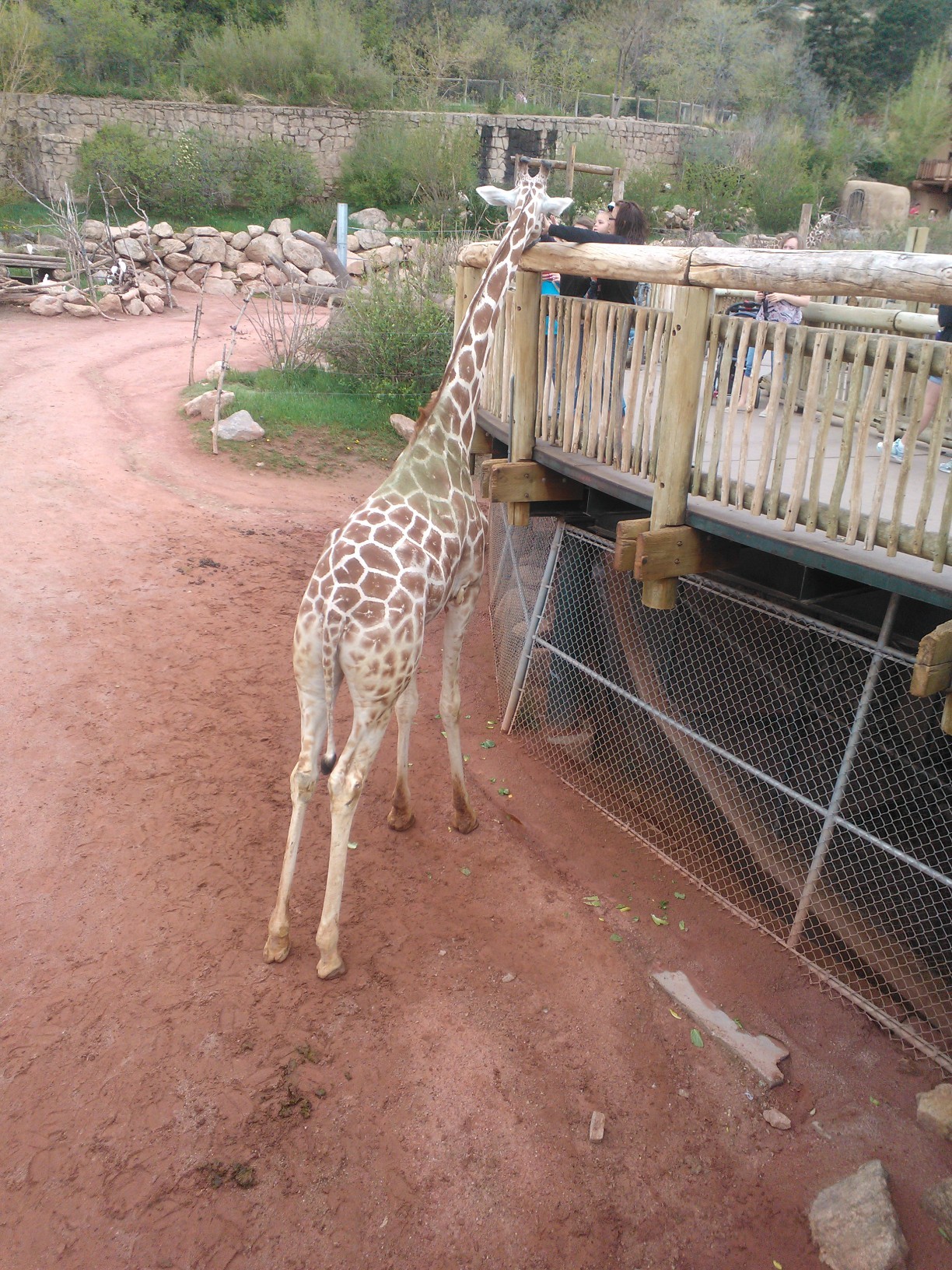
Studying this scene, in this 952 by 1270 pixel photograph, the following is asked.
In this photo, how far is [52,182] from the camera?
24.3 m

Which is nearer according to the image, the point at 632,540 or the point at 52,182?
the point at 632,540

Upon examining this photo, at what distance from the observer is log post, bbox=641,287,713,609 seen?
4383 millimetres

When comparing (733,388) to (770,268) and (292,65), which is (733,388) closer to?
(770,268)

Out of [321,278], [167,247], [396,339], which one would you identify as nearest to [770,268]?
[396,339]

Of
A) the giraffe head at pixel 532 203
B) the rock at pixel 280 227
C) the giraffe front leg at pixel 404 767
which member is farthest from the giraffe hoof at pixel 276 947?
the rock at pixel 280 227

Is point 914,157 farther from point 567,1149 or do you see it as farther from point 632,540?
point 567,1149

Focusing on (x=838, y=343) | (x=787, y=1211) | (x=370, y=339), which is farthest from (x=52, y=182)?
(x=787, y=1211)

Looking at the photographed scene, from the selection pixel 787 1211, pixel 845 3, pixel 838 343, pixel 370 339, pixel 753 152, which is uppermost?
pixel 845 3

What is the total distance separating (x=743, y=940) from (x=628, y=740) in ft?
6.73

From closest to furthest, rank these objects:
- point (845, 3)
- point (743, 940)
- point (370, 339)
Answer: point (743, 940), point (370, 339), point (845, 3)

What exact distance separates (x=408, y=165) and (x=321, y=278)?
263 inches

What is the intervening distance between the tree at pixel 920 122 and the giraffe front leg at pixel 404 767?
104 feet

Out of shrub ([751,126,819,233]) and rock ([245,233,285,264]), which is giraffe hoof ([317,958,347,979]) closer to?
rock ([245,233,285,264])

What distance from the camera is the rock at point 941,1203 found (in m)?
3.66
